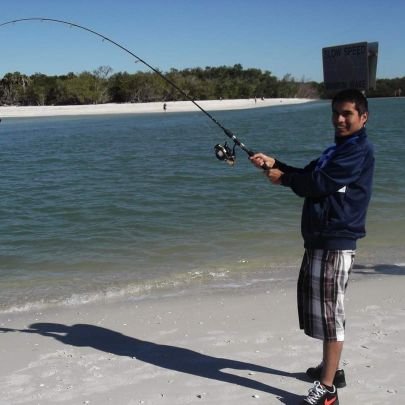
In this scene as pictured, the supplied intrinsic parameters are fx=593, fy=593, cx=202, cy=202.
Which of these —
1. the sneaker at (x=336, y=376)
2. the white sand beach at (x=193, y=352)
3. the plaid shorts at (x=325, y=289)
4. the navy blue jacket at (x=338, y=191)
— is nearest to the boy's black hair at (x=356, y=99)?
the navy blue jacket at (x=338, y=191)

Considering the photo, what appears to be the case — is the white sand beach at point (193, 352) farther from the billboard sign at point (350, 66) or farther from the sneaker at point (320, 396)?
the billboard sign at point (350, 66)

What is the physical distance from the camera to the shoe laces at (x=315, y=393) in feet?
10.7

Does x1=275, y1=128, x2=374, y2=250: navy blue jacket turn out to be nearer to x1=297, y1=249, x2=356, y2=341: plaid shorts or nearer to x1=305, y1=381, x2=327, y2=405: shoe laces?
x1=297, y1=249, x2=356, y2=341: plaid shorts

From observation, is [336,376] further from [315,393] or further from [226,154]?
[226,154]

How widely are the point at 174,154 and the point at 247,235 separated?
43.8 ft

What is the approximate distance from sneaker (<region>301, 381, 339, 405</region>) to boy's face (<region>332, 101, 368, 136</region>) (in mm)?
1403

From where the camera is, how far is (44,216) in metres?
10.7

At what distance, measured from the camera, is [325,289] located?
3191 mm

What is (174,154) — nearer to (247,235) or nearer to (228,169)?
(228,169)

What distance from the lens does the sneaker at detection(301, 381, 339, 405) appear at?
3266 millimetres

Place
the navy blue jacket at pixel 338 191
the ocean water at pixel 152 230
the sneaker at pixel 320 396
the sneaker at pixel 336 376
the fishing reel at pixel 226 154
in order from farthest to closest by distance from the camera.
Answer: the ocean water at pixel 152 230, the fishing reel at pixel 226 154, the sneaker at pixel 336 376, the sneaker at pixel 320 396, the navy blue jacket at pixel 338 191

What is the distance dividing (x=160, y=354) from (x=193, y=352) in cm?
23

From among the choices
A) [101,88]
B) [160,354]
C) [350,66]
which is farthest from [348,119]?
[101,88]

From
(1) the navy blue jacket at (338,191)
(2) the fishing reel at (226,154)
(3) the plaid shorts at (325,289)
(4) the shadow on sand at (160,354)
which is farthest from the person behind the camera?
(2) the fishing reel at (226,154)
